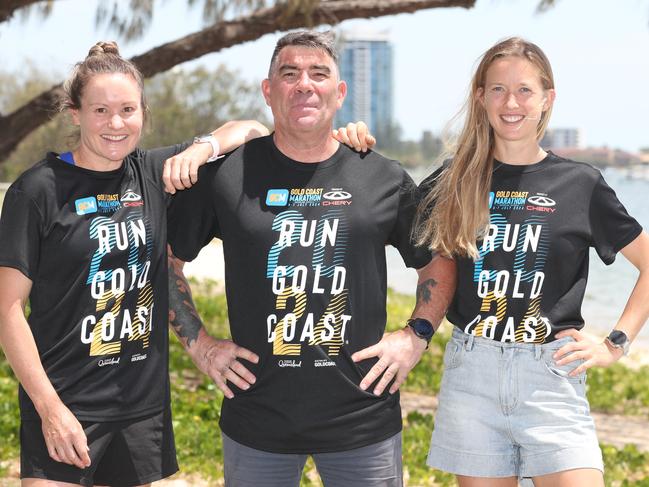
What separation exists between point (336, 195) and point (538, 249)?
745 millimetres

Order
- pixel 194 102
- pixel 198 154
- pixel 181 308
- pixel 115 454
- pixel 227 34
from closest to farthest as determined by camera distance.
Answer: pixel 115 454, pixel 198 154, pixel 181 308, pixel 227 34, pixel 194 102

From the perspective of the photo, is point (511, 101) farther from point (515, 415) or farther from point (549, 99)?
point (515, 415)

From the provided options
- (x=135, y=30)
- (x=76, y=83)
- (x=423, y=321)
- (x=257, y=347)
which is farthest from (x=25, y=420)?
(x=135, y=30)

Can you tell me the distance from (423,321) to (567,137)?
68.7m

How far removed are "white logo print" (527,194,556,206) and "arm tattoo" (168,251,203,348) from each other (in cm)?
137

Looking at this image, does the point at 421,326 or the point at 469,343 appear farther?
the point at 421,326

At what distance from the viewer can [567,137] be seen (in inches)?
2726

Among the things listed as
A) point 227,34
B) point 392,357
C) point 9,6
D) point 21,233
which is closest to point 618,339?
point 392,357

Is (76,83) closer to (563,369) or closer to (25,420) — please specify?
(25,420)

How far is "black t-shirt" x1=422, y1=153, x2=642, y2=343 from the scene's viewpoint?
10.6 feet

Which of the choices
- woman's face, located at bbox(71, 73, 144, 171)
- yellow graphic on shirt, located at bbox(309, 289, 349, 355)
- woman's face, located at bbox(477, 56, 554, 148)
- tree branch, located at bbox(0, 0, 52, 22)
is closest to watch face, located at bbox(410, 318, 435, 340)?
yellow graphic on shirt, located at bbox(309, 289, 349, 355)

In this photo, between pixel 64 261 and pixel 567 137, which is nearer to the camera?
pixel 64 261

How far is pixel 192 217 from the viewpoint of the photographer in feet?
11.3

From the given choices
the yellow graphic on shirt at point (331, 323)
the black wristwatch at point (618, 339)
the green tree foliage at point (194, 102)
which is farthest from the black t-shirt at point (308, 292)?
the green tree foliage at point (194, 102)
